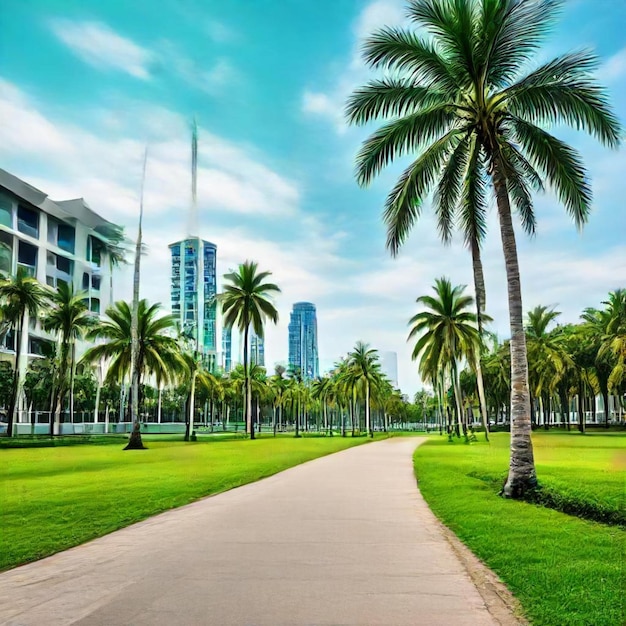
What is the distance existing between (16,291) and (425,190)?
32.5m

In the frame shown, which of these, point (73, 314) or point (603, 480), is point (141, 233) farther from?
point (603, 480)

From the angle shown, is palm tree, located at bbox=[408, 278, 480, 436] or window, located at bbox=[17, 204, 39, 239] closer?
palm tree, located at bbox=[408, 278, 480, 436]

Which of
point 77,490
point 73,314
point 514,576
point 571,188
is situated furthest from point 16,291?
point 514,576

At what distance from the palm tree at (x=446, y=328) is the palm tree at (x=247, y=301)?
39.0 ft

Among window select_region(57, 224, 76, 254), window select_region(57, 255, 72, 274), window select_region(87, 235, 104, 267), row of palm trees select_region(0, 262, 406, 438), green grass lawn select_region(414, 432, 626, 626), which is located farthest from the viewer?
window select_region(87, 235, 104, 267)

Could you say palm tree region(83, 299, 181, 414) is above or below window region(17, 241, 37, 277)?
below

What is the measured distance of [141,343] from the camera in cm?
4109

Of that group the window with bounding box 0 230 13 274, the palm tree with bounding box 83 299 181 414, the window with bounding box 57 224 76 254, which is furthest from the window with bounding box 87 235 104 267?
the palm tree with bounding box 83 299 181 414

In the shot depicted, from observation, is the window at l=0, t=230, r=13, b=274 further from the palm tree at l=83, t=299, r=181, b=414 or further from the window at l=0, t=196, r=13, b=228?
the palm tree at l=83, t=299, r=181, b=414

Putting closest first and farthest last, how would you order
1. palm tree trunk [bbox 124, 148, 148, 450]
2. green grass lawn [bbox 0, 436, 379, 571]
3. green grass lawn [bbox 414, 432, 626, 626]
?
green grass lawn [bbox 414, 432, 626, 626] < green grass lawn [bbox 0, 436, 379, 571] < palm tree trunk [bbox 124, 148, 148, 450]

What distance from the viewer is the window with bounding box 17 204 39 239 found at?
70369mm

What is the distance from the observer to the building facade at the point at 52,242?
2657 inches

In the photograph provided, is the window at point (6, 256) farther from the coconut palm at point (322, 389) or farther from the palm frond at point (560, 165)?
the palm frond at point (560, 165)

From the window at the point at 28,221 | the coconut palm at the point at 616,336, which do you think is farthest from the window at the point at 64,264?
the coconut palm at the point at 616,336
